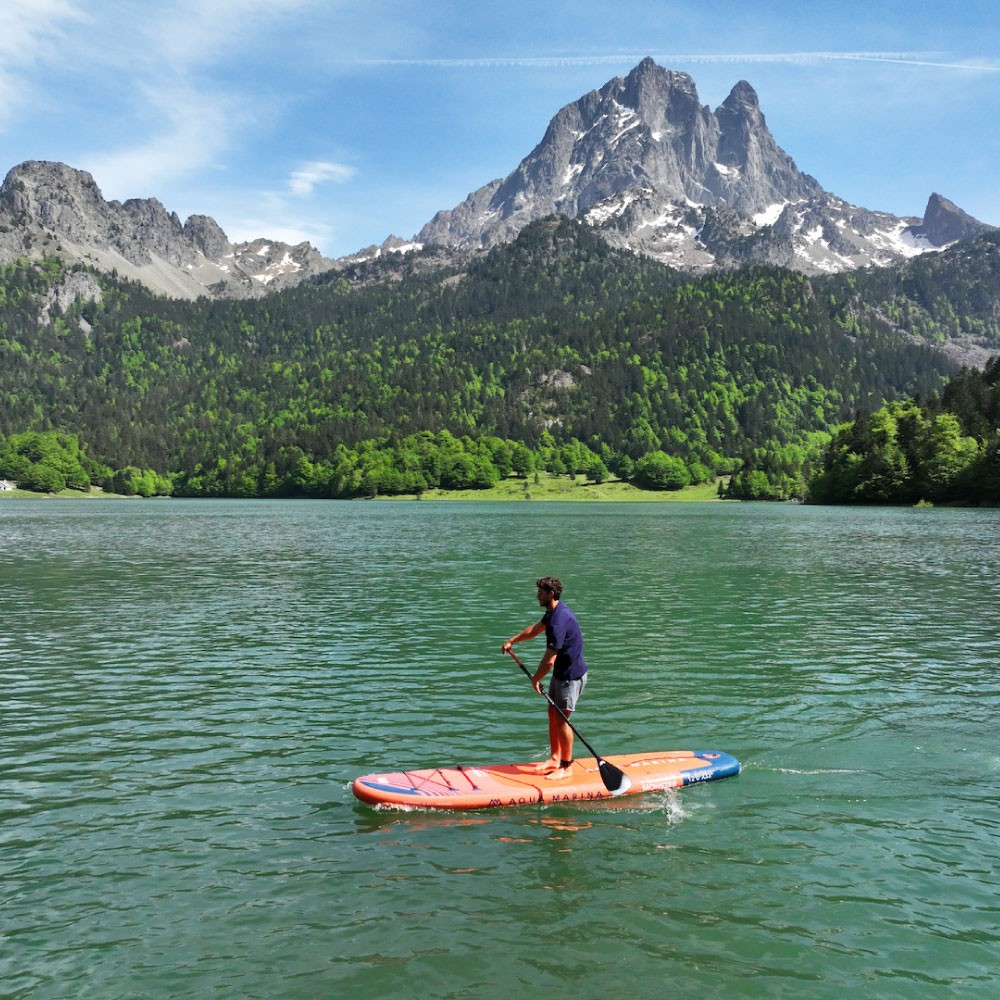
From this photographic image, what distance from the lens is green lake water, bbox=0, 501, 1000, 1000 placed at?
40.1 ft

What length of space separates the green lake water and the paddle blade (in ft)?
1.16

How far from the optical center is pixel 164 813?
17.7 m

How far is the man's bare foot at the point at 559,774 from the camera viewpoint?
19.2 metres

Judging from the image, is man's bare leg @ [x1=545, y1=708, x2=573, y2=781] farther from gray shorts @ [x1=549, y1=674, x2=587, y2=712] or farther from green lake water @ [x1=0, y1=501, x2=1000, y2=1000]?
green lake water @ [x1=0, y1=501, x2=1000, y2=1000]

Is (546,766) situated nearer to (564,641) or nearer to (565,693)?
(565,693)

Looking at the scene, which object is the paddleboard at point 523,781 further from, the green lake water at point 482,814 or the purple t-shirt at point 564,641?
the purple t-shirt at point 564,641

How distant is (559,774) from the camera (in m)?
19.3

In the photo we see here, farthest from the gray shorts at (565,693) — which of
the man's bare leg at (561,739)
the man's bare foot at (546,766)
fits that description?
the man's bare foot at (546,766)

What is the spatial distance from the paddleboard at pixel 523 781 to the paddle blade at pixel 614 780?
0.14 m

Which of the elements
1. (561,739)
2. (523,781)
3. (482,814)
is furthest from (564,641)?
(482,814)

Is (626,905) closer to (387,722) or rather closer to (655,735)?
(655,735)

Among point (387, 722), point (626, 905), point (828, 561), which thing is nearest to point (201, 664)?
point (387, 722)

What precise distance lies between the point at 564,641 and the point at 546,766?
3013 mm

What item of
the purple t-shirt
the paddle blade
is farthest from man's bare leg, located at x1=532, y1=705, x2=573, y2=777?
the paddle blade
